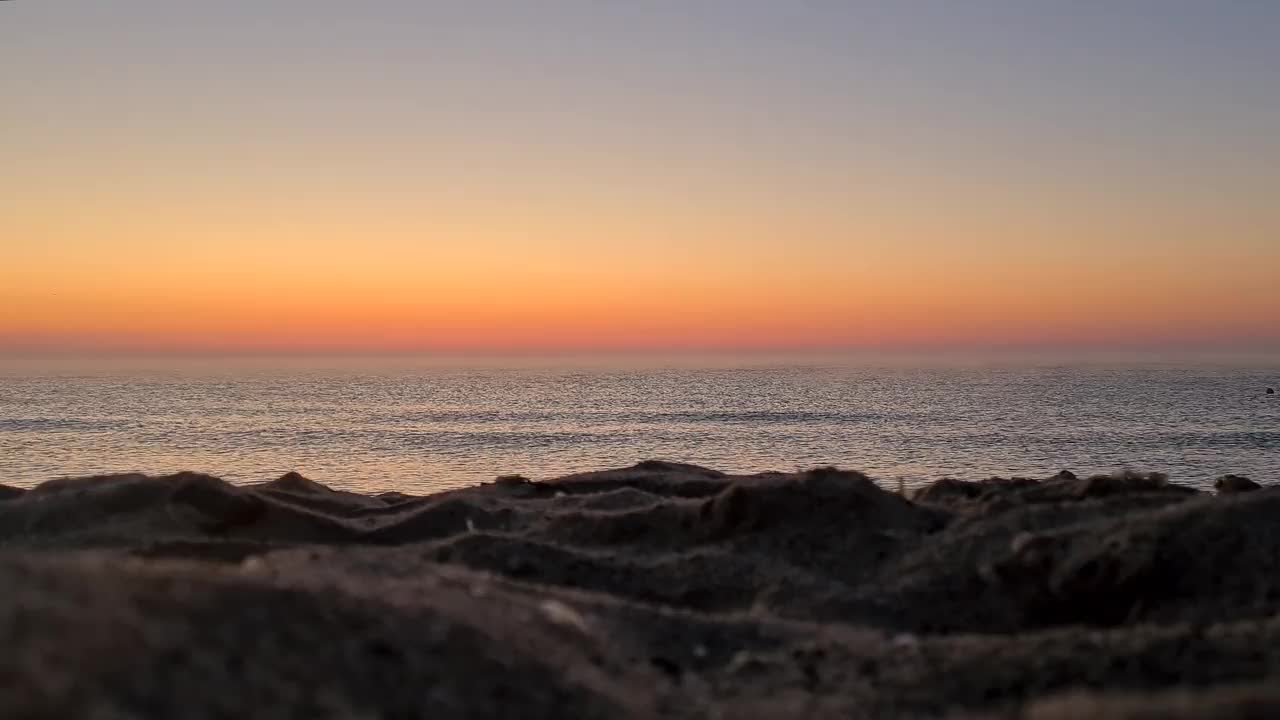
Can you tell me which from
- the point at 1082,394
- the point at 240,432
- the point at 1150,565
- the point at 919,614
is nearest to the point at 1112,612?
the point at 1150,565

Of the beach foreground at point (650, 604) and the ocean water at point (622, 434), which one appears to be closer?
the beach foreground at point (650, 604)

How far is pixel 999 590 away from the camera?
56.1 feet

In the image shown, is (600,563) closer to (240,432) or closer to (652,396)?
(240,432)

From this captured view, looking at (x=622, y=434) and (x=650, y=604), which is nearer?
(x=650, y=604)

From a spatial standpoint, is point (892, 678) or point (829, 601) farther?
point (829, 601)

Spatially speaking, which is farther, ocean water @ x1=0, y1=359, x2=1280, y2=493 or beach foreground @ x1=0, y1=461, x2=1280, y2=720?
ocean water @ x1=0, y1=359, x2=1280, y2=493

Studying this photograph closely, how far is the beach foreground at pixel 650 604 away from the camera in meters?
6.90

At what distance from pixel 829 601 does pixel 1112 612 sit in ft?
15.2

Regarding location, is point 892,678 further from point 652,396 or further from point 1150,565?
point 652,396

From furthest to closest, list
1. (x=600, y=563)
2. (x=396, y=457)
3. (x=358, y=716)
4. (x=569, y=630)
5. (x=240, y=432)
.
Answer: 1. (x=240, y=432)
2. (x=396, y=457)
3. (x=600, y=563)
4. (x=569, y=630)
5. (x=358, y=716)

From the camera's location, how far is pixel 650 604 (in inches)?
618

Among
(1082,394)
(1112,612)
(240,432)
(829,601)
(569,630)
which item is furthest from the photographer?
(1082,394)

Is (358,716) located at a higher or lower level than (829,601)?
higher

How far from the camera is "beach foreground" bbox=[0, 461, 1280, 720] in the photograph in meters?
6.90
